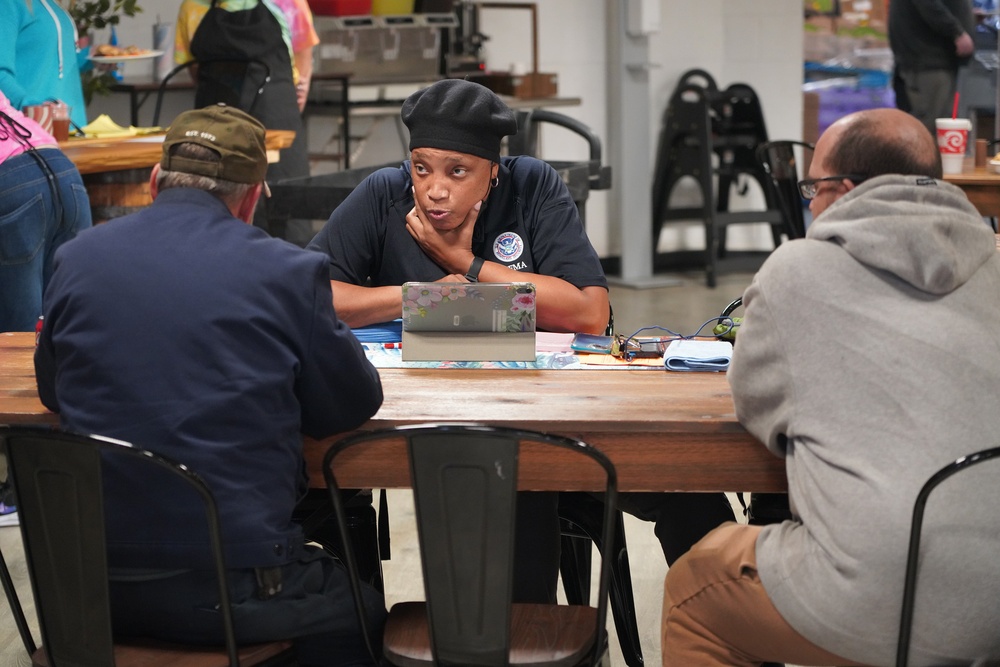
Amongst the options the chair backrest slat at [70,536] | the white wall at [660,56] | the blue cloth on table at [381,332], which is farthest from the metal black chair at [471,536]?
the white wall at [660,56]

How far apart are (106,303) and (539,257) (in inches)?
47.5

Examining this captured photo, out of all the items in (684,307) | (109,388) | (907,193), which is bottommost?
(684,307)

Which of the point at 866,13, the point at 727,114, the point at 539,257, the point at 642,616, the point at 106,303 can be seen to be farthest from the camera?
the point at 866,13

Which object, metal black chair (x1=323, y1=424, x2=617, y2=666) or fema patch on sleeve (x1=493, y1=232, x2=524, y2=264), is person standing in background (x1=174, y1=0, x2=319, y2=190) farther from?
metal black chair (x1=323, y1=424, x2=617, y2=666)

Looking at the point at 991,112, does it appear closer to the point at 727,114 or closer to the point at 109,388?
the point at 727,114

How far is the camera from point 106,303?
71.9 inches

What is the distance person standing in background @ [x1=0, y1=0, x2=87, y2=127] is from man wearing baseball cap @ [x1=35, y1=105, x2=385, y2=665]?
2.80 m

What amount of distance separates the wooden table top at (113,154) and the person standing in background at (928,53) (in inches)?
163

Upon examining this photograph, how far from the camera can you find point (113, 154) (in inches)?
173

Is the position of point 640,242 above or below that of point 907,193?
below

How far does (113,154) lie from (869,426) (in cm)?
334

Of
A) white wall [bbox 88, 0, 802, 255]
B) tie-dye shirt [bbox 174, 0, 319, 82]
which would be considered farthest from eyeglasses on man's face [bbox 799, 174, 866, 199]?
white wall [bbox 88, 0, 802, 255]

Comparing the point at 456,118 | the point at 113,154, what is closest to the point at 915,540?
the point at 456,118

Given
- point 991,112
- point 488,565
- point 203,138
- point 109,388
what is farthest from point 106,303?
point 991,112
